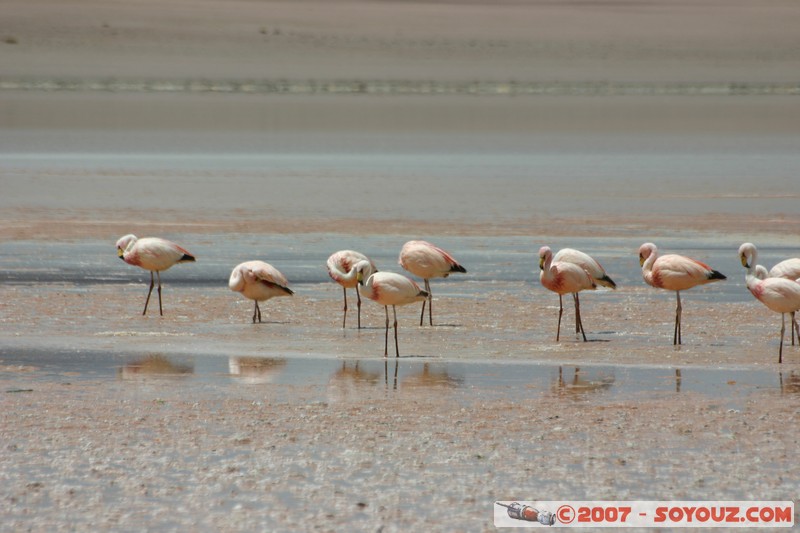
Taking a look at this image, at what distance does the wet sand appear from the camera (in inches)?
276

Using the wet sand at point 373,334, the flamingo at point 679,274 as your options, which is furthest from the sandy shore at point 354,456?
the flamingo at point 679,274

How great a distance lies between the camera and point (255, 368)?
10289mm

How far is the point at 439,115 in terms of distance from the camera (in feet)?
172

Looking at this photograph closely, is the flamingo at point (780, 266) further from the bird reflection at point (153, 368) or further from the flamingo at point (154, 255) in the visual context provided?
the flamingo at point (154, 255)

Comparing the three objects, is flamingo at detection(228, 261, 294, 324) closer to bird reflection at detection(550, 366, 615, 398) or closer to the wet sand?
the wet sand

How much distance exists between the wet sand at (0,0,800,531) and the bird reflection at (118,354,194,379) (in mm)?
48

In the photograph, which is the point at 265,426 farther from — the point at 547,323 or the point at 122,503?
the point at 547,323

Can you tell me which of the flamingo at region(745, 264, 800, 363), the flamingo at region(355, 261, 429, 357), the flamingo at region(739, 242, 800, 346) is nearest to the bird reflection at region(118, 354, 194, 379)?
the flamingo at region(355, 261, 429, 357)

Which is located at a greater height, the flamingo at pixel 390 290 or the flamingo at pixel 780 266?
the flamingo at pixel 780 266

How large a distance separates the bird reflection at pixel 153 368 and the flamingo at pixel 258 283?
82.1 inches

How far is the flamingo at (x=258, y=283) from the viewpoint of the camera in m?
12.7
